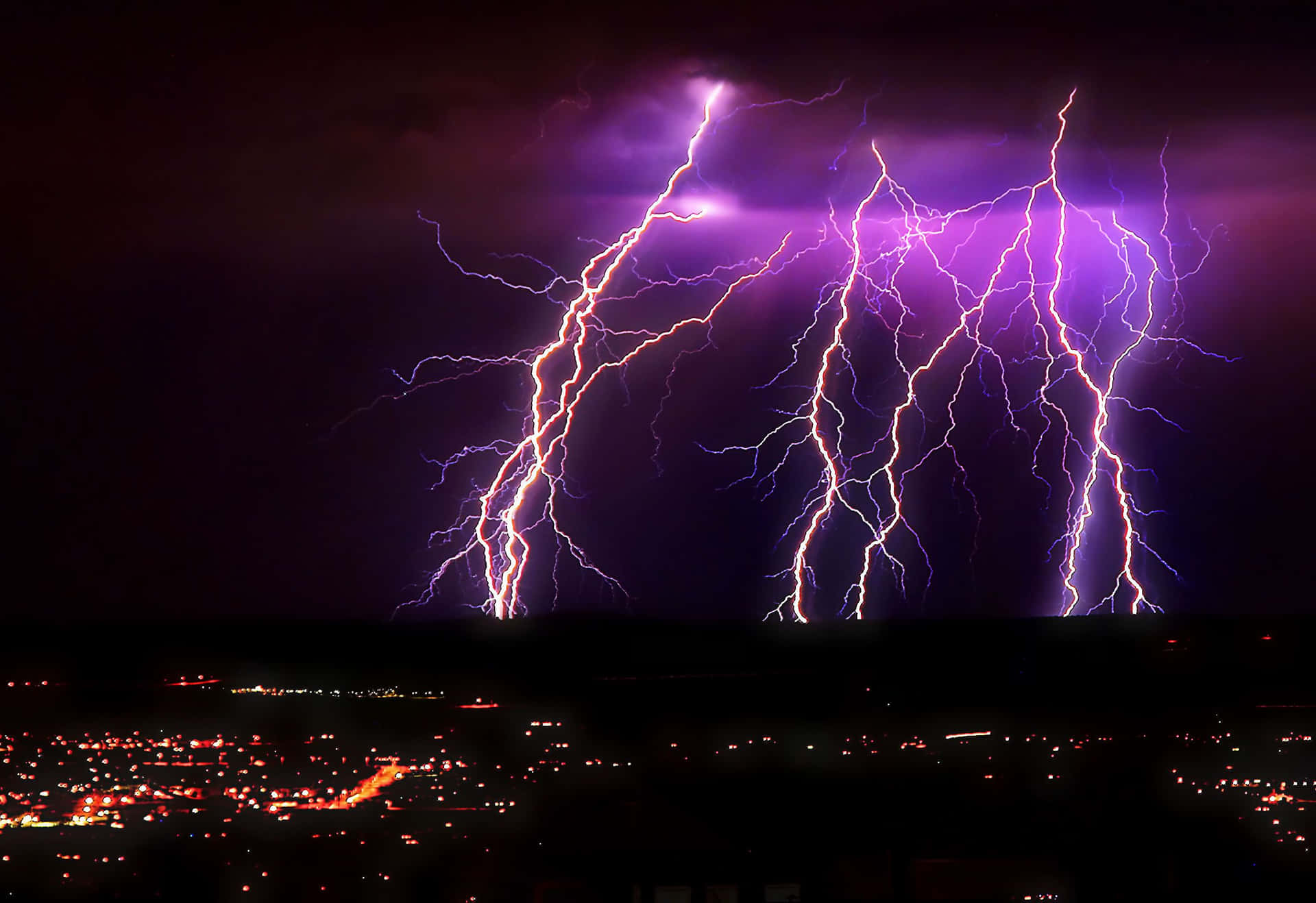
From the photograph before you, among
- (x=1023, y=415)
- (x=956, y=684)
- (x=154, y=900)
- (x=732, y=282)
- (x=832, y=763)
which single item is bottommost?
(x=154, y=900)

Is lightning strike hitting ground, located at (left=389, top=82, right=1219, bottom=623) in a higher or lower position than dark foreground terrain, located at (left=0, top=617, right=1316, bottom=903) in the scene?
higher

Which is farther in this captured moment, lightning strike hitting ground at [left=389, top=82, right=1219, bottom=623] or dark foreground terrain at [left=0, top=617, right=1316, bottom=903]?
lightning strike hitting ground at [left=389, top=82, right=1219, bottom=623]

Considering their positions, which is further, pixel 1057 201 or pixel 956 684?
pixel 1057 201

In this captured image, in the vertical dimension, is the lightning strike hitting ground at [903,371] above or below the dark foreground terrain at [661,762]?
above

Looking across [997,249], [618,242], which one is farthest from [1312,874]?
[618,242]

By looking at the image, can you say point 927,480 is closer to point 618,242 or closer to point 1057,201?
point 1057,201
